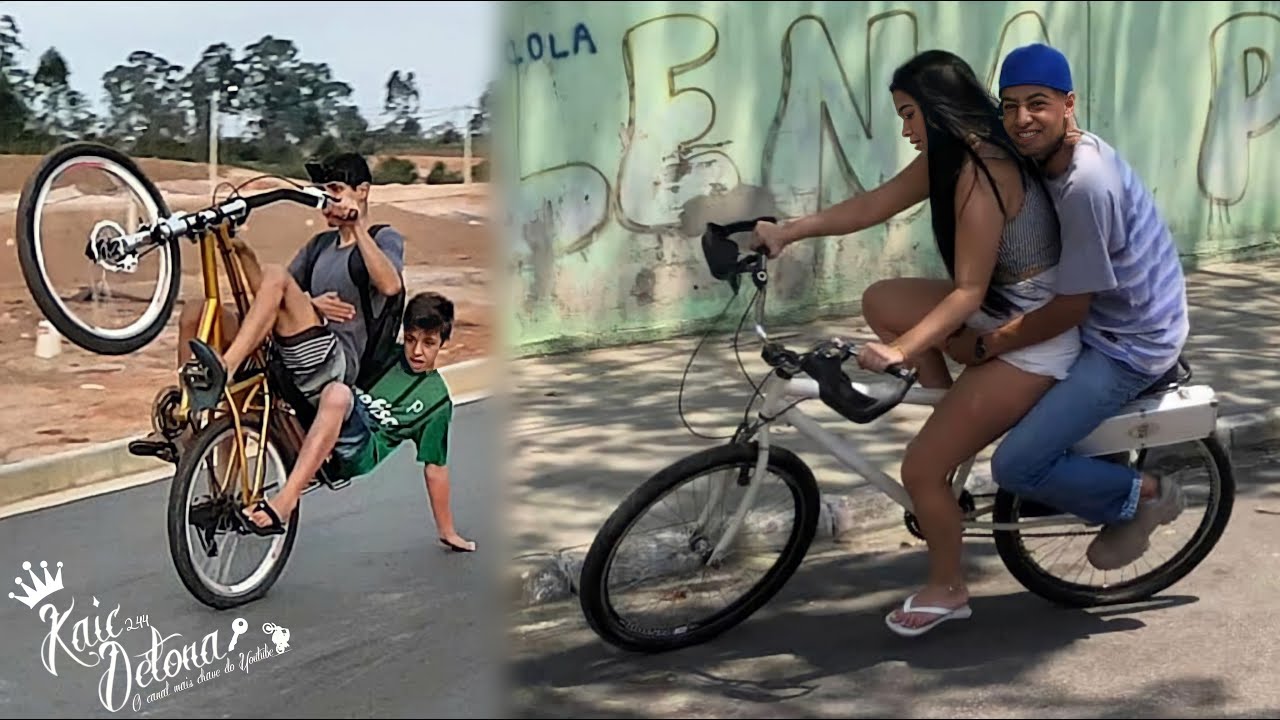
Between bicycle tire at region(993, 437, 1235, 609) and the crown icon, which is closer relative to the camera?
the crown icon

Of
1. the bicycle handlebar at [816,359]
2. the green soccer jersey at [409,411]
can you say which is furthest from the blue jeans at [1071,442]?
the green soccer jersey at [409,411]

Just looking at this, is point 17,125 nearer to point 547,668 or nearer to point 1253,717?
point 547,668

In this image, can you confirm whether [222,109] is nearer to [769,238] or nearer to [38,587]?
[38,587]

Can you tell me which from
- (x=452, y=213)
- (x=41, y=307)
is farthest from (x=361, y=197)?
(x=41, y=307)

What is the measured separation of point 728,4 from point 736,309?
4.75 feet

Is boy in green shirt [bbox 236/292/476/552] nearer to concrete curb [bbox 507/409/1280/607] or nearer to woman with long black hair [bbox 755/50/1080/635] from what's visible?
concrete curb [bbox 507/409/1280/607]

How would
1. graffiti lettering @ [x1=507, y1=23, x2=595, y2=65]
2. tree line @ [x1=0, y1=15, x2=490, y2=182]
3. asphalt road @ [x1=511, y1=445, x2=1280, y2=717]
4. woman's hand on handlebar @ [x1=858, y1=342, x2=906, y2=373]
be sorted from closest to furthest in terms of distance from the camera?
tree line @ [x1=0, y1=15, x2=490, y2=182]
woman's hand on handlebar @ [x1=858, y1=342, x2=906, y2=373]
asphalt road @ [x1=511, y1=445, x2=1280, y2=717]
graffiti lettering @ [x1=507, y1=23, x2=595, y2=65]

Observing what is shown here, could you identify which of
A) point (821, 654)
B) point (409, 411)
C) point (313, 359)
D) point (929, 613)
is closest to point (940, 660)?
point (929, 613)

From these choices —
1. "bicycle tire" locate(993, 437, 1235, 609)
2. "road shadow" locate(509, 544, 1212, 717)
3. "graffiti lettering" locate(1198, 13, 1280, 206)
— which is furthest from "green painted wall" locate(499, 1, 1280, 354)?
"bicycle tire" locate(993, 437, 1235, 609)

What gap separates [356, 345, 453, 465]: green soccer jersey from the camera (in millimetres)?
3045

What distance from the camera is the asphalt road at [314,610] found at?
287cm

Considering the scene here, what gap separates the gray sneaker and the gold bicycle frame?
7.36 feet

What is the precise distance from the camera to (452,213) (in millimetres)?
2961

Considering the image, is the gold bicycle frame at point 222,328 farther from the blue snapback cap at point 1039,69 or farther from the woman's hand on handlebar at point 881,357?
the blue snapback cap at point 1039,69
